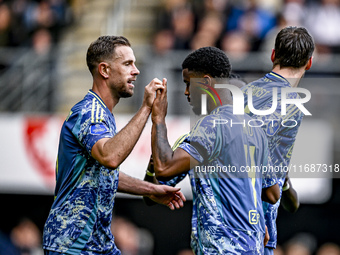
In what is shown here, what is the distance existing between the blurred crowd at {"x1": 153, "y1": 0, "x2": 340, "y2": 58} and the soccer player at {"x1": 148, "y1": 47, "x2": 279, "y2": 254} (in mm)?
5674

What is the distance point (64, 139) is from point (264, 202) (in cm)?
172

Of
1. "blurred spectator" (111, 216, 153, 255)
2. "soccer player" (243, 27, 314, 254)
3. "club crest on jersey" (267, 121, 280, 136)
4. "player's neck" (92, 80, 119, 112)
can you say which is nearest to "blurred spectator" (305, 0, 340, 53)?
"blurred spectator" (111, 216, 153, 255)

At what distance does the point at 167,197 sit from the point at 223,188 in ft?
2.79

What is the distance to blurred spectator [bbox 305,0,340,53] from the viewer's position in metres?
10.3

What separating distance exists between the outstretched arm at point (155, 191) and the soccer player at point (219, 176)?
603mm

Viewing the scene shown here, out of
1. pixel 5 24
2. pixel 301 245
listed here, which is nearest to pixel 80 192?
pixel 301 245

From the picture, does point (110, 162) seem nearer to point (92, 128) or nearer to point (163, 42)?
point (92, 128)

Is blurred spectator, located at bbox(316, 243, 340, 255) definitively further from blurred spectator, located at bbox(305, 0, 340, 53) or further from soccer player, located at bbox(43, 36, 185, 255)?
soccer player, located at bbox(43, 36, 185, 255)

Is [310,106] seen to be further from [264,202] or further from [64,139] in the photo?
[64,139]

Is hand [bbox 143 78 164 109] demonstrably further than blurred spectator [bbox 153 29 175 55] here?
No

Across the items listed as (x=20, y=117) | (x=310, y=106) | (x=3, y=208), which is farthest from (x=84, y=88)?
(x=310, y=106)

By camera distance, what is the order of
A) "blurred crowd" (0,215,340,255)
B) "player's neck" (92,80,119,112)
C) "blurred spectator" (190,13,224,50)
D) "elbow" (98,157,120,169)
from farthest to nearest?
1. "blurred spectator" (190,13,224,50)
2. "blurred crowd" (0,215,340,255)
3. "player's neck" (92,80,119,112)
4. "elbow" (98,157,120,169)

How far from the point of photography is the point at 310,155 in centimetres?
927

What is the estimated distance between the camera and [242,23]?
1085 cm
